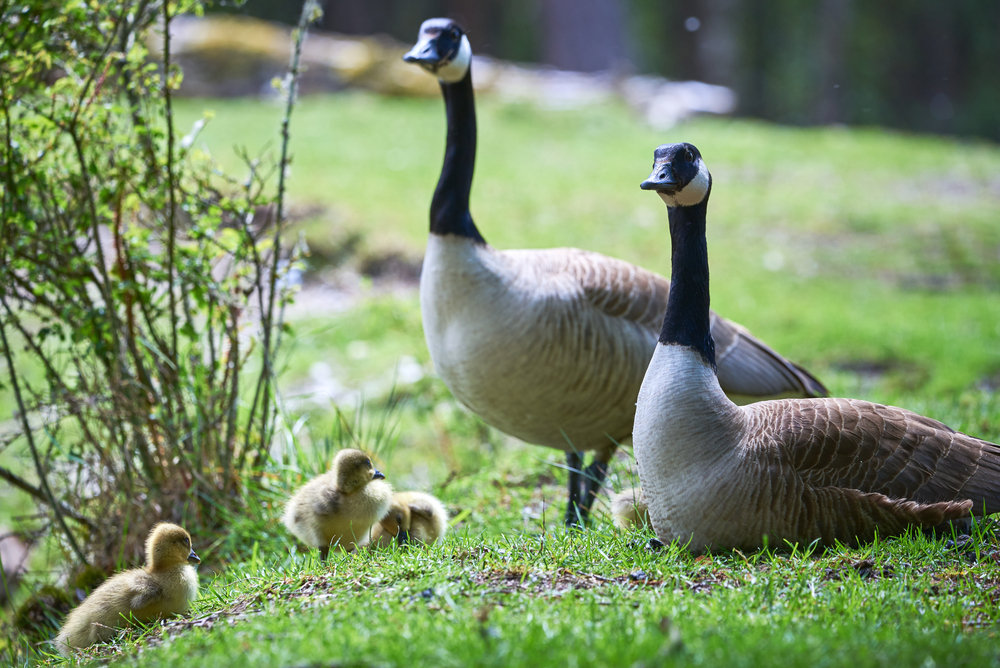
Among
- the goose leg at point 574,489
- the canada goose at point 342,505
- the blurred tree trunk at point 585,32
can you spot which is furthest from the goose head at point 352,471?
the blurred tree trunk at point 585,32

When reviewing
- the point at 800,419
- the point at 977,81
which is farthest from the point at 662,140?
the point at 977,81

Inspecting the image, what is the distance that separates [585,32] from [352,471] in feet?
92.4

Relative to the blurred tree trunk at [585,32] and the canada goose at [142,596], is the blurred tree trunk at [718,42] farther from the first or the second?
the canada goose at [142,596]

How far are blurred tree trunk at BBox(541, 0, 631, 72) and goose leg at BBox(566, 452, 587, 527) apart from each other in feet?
84.4

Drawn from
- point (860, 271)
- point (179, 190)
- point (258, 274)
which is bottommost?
point (860, 271)

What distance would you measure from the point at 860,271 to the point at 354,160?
918 cm

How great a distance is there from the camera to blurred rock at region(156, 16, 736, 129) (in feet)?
79.6

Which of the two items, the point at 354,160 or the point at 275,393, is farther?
the point at 354,160

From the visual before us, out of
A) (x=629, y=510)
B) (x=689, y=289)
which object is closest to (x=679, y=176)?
(x=689, y=289)

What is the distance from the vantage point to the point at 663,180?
4.26m

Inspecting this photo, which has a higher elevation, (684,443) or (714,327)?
(714,327)

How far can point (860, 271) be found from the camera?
46.8 feet

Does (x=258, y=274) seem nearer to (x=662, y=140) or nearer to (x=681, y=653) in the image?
(x=681, y=653)

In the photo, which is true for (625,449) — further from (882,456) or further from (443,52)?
(443,52)
